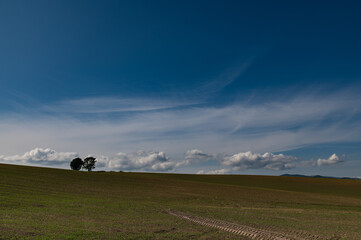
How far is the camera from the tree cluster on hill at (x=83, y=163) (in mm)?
123000

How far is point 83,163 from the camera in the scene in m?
125

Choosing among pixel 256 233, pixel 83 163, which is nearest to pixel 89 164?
pixel 83 163

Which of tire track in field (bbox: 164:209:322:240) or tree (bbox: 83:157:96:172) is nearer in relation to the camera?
tire track in field (bbox: 164:209:322:240)

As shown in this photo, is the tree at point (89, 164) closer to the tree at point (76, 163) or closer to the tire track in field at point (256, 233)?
the tree at point (76, 163)

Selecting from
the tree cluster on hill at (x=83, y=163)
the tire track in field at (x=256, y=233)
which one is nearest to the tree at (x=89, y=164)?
the tree cluster on hill at (x=83, y=163)

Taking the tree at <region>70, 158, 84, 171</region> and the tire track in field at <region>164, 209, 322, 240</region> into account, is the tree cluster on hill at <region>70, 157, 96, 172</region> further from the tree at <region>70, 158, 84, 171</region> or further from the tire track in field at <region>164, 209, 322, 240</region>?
the tire track in field at <region>164, 209, 322, 240</region>

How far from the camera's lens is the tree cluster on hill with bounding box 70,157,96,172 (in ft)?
404

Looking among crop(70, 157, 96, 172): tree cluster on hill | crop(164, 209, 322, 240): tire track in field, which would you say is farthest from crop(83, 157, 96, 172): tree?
crop(164, 209, 322, 240): tire track in field

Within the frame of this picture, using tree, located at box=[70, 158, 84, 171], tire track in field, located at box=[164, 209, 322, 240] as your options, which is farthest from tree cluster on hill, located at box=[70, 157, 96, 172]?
tire track in field, located at box=[164, 209, 322, 240]

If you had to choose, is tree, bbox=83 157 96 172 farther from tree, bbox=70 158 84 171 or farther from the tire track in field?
the tire track in field

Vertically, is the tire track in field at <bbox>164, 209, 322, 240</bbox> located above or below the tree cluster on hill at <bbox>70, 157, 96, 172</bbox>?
below

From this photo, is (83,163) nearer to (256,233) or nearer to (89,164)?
(89,164)

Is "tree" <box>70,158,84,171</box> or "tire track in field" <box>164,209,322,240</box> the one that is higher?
"tree" <box>70,158,84,171</box>

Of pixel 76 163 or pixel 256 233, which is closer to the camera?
pixel 256 233
